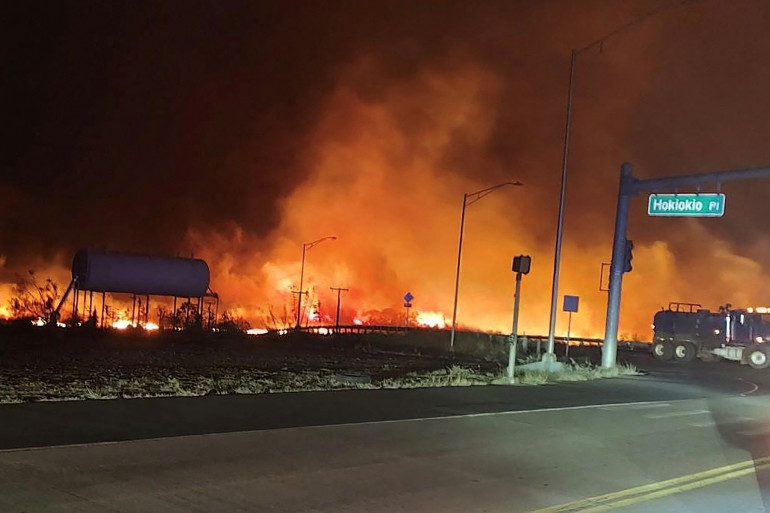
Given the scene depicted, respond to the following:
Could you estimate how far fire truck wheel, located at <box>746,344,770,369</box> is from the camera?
3478cm

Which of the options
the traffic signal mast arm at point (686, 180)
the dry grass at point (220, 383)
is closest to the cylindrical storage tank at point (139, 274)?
the dry grass at point (220, 383)

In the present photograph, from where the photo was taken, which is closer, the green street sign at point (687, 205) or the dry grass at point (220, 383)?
the dry grass at point (220, 383)

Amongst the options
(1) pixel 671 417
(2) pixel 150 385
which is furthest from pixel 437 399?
(2) pixel 150 385

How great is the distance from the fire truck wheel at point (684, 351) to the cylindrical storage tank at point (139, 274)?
27034 mm

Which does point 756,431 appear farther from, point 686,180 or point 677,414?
point 686,180

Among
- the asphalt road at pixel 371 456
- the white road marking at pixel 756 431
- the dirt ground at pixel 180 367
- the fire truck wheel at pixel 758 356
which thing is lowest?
the dirt ground at pixel 180 367

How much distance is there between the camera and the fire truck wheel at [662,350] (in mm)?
38719

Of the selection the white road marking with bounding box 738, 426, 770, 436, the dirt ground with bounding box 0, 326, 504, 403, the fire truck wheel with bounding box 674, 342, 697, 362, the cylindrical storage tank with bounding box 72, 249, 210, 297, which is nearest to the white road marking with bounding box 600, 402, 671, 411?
the white road marking with bounding box 738, 426, 770, 436

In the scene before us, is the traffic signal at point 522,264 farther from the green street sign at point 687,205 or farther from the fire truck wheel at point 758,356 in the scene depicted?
the fire truck wheel at point 758,356

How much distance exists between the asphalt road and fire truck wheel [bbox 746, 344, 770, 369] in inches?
863

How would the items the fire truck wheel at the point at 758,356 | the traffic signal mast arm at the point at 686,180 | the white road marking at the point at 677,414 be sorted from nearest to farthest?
the white road marking at the point at 677,414 < the traffic signal mast arm at the point at 686,180 < the fire truck wheel at the point at 758,356

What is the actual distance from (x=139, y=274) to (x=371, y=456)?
36875mm

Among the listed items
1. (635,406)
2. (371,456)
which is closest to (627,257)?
(635,406)

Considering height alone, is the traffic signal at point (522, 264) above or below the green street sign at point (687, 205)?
below
